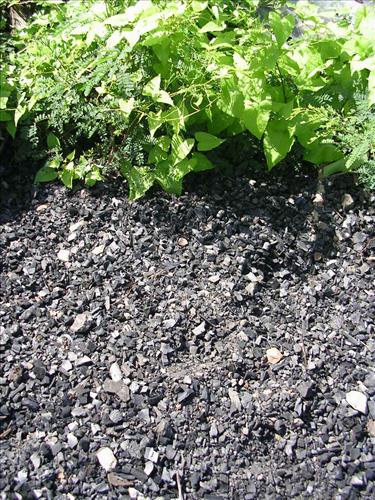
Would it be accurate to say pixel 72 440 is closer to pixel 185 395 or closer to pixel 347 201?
pixel 185 395

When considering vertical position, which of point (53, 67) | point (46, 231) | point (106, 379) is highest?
point (53, 67)

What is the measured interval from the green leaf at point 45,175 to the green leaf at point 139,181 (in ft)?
1.36

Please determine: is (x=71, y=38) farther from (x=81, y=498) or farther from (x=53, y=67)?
(x=81, y=498)

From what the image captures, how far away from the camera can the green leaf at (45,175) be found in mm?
3254

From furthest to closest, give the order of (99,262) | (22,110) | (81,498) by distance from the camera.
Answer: (22,110), (99,262), (81,498)

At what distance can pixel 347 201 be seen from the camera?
310 centimetres

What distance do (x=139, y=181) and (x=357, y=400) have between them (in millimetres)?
1351

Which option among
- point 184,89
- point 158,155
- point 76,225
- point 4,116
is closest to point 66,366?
point 76,225

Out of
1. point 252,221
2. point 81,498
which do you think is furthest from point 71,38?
Answer: point 81,498

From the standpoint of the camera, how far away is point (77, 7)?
10.6 ft

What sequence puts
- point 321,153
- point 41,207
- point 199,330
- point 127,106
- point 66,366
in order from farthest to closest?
point 41,207 → point 321,153 → point 127,106 → point 199,330 → point 66,366

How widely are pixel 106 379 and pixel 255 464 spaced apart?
2.08 feet

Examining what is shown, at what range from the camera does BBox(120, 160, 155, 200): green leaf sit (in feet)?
10.0

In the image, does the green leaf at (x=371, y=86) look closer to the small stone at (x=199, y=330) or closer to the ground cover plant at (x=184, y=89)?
the ground cover plant at (x=184, y=89)
